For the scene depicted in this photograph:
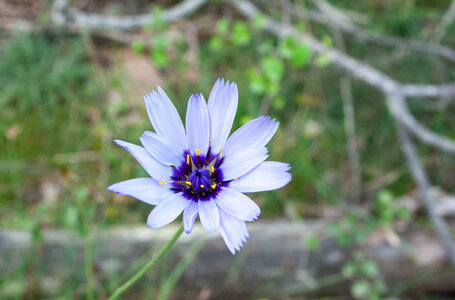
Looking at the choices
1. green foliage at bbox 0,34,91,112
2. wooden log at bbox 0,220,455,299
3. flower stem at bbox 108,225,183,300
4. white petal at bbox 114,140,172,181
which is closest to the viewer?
flower stem at bbox 108,225,183,300

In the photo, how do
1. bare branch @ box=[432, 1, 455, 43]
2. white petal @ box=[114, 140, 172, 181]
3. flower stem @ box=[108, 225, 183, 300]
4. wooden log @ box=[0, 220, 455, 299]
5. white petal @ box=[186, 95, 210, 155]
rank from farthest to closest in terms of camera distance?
1. bare branch @ box=[432, 1, 455, 43]
2. wooden log @ box=[0, 220, 455, 299]
3. white petal @ box=[186, 95, 210, 155]
4. white petal @ box=[114, 140, 172, 181]
5. flower stem @ box=[108, 225, 183, 300]

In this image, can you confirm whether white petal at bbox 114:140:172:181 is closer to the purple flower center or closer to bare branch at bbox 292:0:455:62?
the purple flower center

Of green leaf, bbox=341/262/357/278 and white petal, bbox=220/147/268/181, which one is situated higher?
white petal, bbox=220/147/268/181

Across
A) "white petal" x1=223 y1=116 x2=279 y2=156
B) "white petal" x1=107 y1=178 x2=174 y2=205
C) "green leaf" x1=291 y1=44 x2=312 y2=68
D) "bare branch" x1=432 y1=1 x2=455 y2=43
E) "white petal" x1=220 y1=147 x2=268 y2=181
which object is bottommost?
"white petal" x1=107 y1=178 x2=174 y2=205

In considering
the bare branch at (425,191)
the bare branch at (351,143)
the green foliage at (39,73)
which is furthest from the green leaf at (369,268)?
the green foliage at (39,73)

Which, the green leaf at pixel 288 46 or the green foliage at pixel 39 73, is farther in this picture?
the green foliage at pixel 39 73

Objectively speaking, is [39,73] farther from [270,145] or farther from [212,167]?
[212,167]

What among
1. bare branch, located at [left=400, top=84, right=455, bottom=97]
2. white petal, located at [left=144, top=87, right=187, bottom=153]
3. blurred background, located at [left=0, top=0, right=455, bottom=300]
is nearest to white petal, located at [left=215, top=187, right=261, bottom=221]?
white petal, located at [left=144, top=87, right=187, bottom=153]

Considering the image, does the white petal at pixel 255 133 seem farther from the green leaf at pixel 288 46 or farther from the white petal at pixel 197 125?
the green leaf at pixel 288 46
